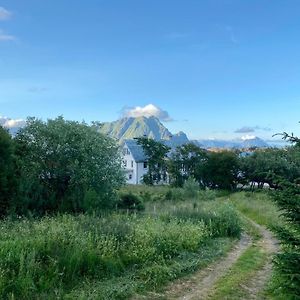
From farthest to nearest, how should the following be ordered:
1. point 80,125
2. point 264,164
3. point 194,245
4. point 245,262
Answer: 1. point 264,164
2. point 80,125
3. point 194,245
4. point 245,262

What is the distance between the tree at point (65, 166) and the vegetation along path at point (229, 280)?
39.1 ft

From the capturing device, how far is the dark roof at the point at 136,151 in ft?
240

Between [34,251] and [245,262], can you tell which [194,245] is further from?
[34,251]

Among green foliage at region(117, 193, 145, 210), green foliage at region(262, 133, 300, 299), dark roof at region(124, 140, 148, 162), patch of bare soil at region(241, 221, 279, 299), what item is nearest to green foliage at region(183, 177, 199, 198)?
green foliage at region(117, 193, 145, 210)

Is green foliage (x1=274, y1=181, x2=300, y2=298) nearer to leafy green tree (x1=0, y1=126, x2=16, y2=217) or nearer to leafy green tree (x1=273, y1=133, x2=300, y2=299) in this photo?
leafy green tree (x1=273, y1=133, x2=300, y2=299)

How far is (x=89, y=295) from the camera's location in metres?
7.94

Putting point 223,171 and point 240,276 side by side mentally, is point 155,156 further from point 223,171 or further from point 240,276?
point 240,276

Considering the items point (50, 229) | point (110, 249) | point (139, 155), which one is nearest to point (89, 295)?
point (110, 249)

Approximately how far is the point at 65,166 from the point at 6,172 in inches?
197

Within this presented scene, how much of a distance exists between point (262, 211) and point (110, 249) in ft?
57.1

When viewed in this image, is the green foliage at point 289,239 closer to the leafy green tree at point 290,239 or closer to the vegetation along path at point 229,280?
the leafy green tree at point 290,239

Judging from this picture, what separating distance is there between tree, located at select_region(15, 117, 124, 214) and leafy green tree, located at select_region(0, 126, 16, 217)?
2.00 meters

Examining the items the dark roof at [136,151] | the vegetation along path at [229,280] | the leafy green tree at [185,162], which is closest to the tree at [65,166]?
the vegetation along path at [229,280]

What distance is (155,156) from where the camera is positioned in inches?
2608
